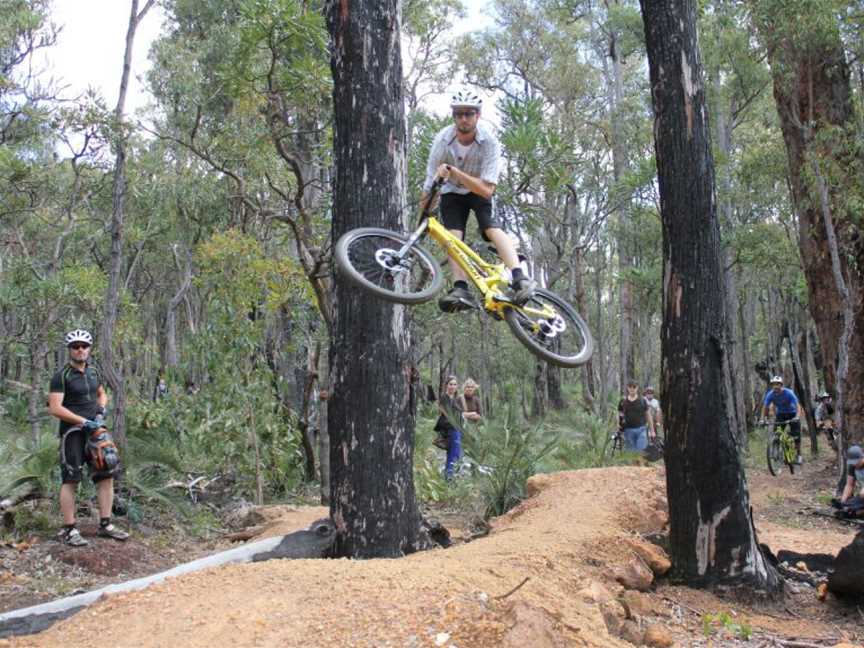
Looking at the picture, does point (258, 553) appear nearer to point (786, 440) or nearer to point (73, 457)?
point (73, 457)

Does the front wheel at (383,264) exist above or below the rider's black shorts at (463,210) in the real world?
below

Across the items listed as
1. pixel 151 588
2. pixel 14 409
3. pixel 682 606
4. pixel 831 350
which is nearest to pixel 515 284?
pixel 682 606

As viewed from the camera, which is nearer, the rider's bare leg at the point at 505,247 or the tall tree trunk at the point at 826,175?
the rider's bare leg at the point at 505,247

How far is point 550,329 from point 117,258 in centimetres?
698

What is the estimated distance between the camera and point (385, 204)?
6320mm

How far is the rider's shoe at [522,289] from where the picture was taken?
600 centimetres

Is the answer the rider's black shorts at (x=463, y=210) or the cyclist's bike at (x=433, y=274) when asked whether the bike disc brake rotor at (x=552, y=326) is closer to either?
the cyclist's bike at (x=433, y=274)

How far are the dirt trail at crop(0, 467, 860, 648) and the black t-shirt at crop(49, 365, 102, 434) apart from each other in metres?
3.63

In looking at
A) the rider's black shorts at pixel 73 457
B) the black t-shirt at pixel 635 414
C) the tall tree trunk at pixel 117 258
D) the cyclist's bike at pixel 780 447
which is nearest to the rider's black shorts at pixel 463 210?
the rider's black shorts at pixel 73 457

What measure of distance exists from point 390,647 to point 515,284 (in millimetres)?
3050

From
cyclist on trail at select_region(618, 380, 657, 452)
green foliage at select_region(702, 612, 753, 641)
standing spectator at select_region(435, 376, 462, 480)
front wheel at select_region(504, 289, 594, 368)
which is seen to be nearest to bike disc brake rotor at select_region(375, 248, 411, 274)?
front wheel at select_region(504, 289, 594, 368)

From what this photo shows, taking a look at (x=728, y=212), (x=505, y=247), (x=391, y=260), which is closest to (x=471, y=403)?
(x=505, y=247)

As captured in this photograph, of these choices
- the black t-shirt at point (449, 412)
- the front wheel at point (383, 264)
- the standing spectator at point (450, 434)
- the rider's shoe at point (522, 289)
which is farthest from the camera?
the standing spectator at point (450, 434)

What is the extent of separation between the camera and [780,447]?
15.7 m
